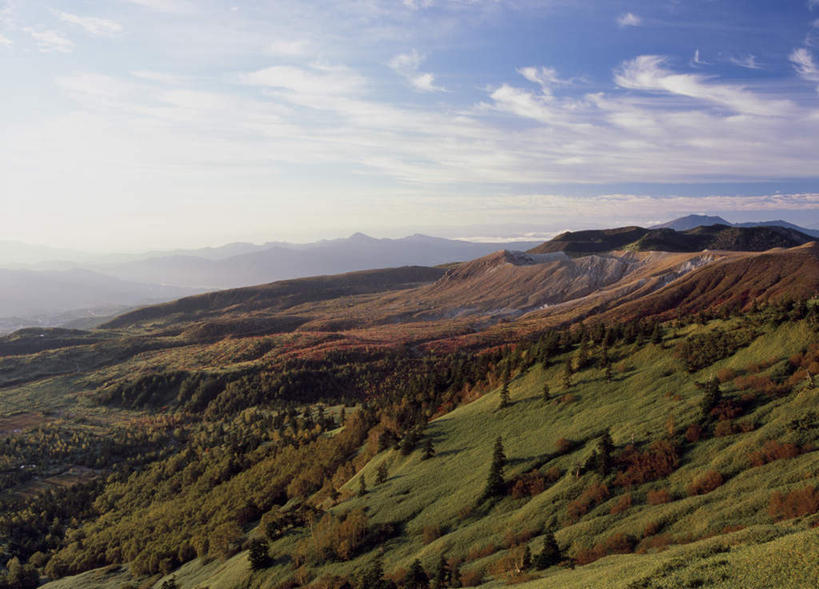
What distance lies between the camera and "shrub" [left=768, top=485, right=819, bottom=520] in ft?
48.5

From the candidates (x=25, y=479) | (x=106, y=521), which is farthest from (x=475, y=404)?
(x=25, y=479)

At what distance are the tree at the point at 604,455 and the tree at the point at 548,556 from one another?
566cm

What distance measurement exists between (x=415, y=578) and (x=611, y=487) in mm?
10519

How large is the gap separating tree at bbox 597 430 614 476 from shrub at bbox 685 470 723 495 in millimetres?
3630

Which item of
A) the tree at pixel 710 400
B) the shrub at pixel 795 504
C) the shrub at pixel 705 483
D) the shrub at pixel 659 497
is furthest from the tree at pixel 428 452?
the shrub at pixel 795 504

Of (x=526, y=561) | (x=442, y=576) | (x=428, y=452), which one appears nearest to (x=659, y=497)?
(x=526, y=561)

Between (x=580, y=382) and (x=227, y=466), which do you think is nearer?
(x=580, y=382)

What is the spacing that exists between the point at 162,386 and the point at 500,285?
123m

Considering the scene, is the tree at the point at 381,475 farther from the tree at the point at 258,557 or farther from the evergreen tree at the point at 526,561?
the evergreen tree at the point at 526,561

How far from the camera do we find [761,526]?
577 inches

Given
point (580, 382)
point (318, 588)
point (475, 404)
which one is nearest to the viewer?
point (318, 588)

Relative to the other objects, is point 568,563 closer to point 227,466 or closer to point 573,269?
point 227,466

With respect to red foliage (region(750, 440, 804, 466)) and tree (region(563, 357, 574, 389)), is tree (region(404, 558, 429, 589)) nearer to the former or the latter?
red foliage (region(750, 440, 804, 466))

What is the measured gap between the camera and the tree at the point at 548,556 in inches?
696
